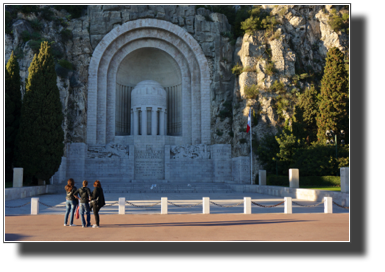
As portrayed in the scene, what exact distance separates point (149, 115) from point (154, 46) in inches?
301

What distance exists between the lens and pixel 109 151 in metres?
34.8

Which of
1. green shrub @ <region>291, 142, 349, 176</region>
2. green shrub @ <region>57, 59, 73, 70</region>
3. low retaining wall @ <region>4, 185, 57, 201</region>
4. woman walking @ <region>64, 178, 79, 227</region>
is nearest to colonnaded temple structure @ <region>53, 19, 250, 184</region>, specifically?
green shrub @ <region>57, 59, 73, 70</region>

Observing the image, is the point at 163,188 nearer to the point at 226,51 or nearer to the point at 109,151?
the point at 109,151

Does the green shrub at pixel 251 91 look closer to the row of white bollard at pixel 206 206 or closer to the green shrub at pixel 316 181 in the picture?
the green shrub at pixel 316 181

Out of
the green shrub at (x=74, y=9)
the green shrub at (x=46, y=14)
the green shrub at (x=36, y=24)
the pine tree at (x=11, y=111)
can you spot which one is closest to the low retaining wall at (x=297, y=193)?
the pine tree at (x=11, y=111)

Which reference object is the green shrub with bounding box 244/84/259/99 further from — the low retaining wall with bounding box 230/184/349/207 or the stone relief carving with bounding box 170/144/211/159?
the low retaining wall with bounding box 230/184/349/207

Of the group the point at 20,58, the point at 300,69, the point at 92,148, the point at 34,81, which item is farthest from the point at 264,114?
the point at 20,58

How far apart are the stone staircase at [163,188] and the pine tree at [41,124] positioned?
5279mm

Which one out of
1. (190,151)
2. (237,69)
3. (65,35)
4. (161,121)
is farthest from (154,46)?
(190,151)

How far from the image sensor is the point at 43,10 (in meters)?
36.3

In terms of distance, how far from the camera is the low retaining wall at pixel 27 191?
20.3 metres

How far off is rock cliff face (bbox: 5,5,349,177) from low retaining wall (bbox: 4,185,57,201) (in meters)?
7.69

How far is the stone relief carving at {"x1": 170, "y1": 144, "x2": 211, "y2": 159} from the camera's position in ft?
117

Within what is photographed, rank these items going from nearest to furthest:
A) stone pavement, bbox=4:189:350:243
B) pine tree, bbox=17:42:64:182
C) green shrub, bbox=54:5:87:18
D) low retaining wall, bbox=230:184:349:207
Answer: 1. stone pavement, bbox=4:189:350:243
2. low retaining wall, bbox=230:184:349:207
3. pine tree, bbox=17:42:64:182
4. green shrub, bbox=54:5:87:18
